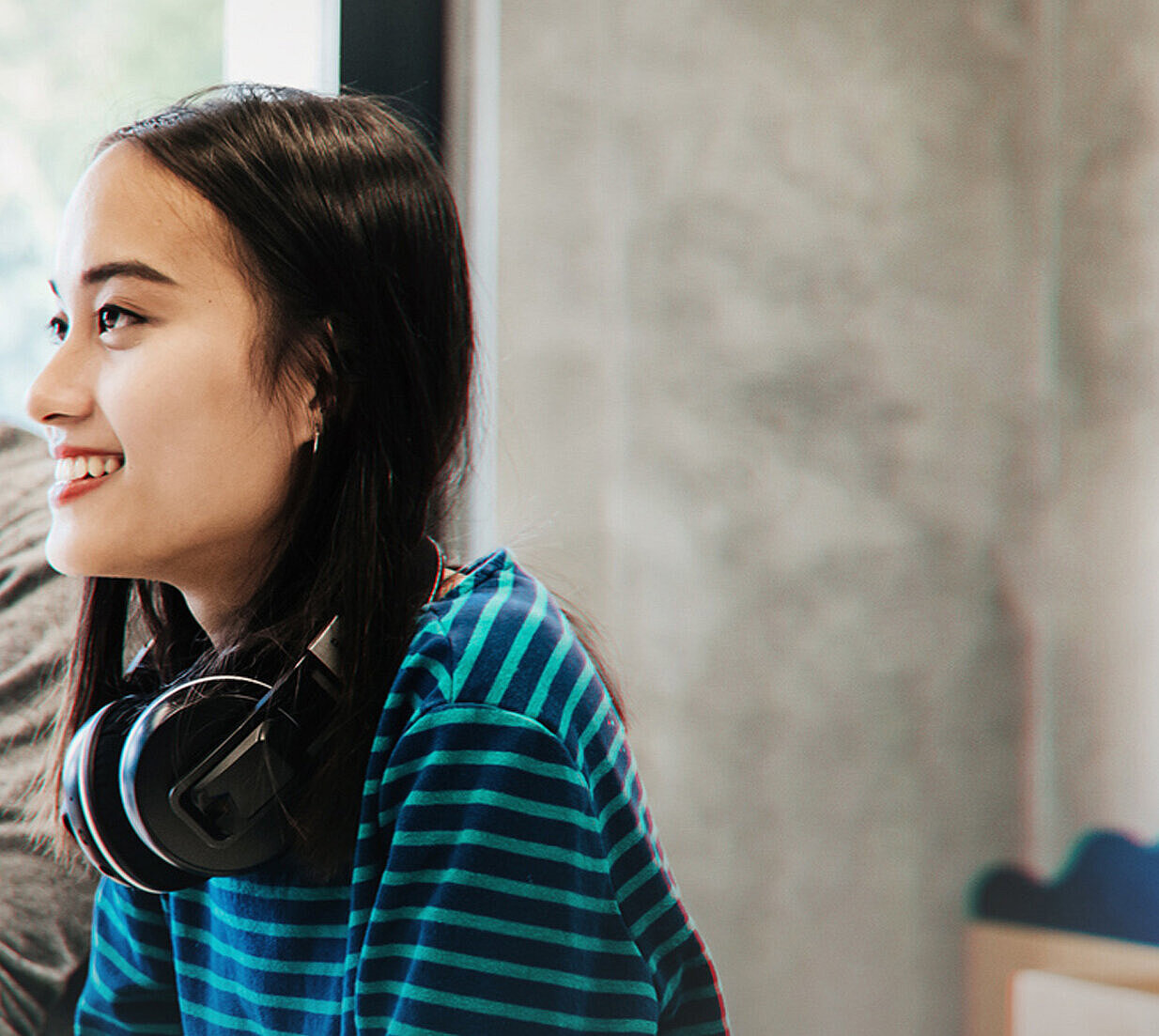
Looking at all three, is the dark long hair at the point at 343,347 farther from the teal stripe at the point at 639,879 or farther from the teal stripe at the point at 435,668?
the teal stripe at the point at 639,879

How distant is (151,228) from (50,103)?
1.47 feet

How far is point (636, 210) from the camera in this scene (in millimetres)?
1498

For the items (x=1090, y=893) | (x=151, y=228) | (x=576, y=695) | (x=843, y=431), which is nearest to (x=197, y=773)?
(x=576, y=695)

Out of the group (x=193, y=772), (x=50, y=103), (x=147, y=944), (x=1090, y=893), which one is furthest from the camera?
(x=1090, y=893)

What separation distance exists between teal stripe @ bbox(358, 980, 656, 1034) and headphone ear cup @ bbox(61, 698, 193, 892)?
0.13 metres

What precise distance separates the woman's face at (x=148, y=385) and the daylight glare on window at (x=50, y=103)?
0.29m

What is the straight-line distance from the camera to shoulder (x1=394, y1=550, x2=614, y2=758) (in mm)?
694

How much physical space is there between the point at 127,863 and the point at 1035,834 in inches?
→ 62.3

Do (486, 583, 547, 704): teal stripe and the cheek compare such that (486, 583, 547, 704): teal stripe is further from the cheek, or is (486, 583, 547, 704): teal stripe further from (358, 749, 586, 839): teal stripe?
the cheek

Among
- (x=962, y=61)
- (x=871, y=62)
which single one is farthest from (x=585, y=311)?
(x=962, y=61)

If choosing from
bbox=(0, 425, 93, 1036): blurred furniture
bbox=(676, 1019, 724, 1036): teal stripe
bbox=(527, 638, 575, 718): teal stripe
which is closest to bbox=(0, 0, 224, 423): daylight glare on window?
bbox=(0, 425, 93, 1036): blurred furniture

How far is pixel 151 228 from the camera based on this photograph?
2.42 feet

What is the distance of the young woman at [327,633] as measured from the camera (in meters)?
0.67

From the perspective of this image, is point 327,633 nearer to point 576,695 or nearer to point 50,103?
point 576,695
